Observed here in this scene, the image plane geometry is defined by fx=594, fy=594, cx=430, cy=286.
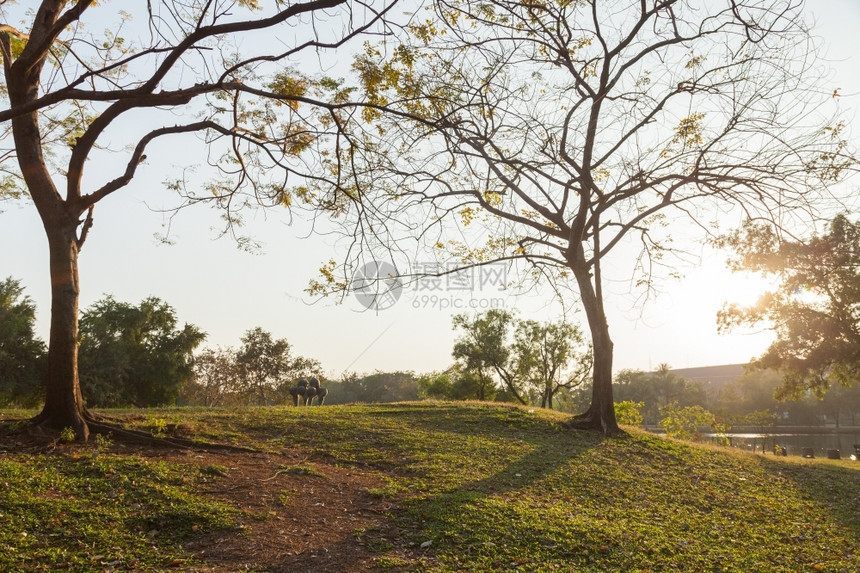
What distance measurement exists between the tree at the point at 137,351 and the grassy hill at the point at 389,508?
1992 cm

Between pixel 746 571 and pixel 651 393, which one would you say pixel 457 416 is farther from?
pixel 651 393

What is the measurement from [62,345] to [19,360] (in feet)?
72.1

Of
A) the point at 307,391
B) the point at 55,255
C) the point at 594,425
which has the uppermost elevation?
the point at 55,255

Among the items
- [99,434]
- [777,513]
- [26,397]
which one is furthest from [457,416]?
[26,397]

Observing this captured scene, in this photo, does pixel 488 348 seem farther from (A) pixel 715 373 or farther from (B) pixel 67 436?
(A) pixel 715 373

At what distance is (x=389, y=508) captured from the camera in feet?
20.1

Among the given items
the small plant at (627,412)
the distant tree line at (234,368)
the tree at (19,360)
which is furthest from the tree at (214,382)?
the small plant at (627,412)

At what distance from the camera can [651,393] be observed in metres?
68.2

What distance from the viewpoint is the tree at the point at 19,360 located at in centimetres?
2439

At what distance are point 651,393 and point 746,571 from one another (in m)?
67.5

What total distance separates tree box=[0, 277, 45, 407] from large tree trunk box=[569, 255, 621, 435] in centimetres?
2305

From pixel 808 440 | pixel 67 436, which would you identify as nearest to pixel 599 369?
pixel 67 436

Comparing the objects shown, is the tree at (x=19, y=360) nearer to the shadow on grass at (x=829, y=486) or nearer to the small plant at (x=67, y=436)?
the small plant at (x=67, y=436)

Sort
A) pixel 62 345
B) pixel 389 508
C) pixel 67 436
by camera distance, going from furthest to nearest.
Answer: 1. pixel 62 345
2. pixel 67 436
3. pixel 389 508
